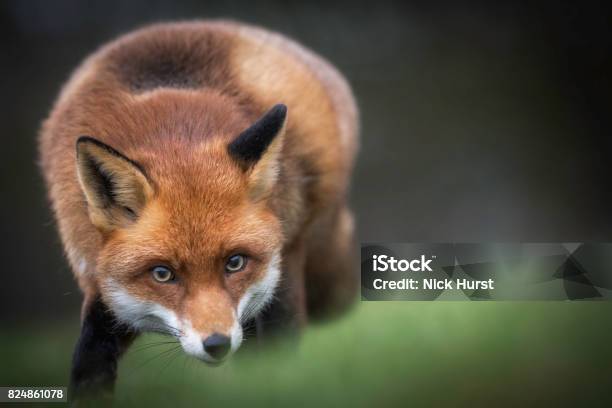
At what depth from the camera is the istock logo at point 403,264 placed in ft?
9.77

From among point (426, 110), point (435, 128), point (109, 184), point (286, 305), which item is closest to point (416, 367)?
point (286, 305)

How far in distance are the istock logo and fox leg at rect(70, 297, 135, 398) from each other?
101 centimetres

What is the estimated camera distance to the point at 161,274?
7.11 ft

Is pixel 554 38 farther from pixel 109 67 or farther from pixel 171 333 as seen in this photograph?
pixel 171 333

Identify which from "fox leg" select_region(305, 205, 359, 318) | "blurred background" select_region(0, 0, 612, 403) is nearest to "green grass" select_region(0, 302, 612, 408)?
"blurred background" select_region(0, 0, 612, 403)

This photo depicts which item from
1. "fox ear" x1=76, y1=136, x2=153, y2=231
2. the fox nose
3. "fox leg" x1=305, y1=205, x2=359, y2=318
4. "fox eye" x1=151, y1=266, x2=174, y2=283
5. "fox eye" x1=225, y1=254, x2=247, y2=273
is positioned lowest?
the fox nose

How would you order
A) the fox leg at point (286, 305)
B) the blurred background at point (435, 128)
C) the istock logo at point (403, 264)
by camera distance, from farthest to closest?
the blurred background at point (435, 128)
the istock logo at point (403, 264)
the fox leg at point (286, 305)

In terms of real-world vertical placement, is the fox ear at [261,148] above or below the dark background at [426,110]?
below

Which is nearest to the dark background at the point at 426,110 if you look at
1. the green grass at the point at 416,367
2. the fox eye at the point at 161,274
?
the green grass at the point at 416,367

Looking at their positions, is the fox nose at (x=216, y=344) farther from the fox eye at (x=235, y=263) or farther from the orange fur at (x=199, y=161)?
the fox eye at (x=235, y=263)

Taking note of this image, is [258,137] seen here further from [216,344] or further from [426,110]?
[426,110]

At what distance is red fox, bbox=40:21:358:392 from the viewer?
7.07 feet

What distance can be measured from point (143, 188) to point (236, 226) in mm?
284

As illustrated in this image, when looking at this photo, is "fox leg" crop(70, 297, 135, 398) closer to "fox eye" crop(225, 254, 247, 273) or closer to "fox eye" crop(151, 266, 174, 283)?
"fox eye" crop(151, 266, 174, 283)
